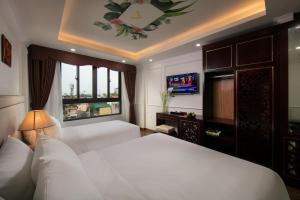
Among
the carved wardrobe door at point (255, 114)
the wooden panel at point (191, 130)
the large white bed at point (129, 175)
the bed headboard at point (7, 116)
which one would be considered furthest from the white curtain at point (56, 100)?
the carved wardrobe door at point (255, 114)

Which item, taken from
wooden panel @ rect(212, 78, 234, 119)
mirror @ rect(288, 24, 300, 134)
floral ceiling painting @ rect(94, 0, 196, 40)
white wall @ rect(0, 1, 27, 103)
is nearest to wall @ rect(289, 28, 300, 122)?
mirror @ rect(288, 24, 300, 134)

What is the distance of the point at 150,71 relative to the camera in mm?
4672

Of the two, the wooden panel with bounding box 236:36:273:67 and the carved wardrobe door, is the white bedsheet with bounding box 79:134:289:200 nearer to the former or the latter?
the carved wardrobe door

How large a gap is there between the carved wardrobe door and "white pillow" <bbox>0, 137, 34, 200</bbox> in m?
2.76

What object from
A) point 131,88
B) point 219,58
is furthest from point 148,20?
point 131,88

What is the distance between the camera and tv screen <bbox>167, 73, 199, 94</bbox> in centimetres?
342

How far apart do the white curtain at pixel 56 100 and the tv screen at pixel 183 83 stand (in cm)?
279

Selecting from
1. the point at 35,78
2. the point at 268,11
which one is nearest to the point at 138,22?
the point at 268,11

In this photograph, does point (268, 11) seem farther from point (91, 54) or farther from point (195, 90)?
point (91, 54)

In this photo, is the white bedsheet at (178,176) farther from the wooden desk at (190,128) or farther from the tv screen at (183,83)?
the tv screen at (183,83)

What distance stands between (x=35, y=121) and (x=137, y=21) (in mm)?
2136

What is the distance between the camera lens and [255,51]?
221 cm

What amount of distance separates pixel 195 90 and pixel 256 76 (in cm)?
133

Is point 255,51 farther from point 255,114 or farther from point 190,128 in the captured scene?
point 190,128
